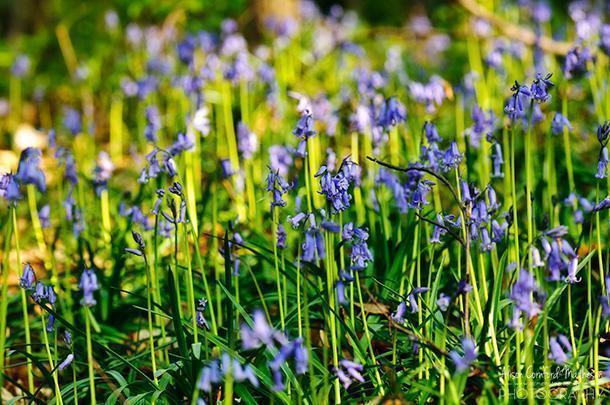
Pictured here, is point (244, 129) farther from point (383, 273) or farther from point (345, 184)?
point (345, 184)

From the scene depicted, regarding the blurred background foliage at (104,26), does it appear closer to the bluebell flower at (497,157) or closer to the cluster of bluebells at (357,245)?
the bluebell flower at (497,157)

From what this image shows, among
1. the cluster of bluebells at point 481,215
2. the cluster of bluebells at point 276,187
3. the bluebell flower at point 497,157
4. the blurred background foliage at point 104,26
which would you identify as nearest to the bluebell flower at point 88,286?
the cluster of bluebells at point 276,187

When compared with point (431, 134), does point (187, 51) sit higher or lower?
higher

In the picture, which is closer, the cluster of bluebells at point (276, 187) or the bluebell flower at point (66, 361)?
the bluebell flower at point (66, 361)

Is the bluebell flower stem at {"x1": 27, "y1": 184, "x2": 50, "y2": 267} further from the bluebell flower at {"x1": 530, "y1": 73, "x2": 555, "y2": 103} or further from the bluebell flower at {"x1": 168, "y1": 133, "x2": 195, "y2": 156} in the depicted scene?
the bluebell flower at {"x1": 530, "y1": 73, "x2": 555, "y2": 103}

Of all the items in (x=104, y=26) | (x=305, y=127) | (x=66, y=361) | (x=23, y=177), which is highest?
(x=104, y=26)

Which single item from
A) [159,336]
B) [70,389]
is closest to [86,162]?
[159,336]

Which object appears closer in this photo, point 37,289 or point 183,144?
point 37,289

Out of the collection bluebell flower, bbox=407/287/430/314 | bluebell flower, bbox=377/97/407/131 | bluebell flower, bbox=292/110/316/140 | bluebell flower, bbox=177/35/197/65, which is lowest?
bluebell flower, bbox=407/287/430/314

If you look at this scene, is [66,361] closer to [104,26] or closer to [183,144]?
[183,144]

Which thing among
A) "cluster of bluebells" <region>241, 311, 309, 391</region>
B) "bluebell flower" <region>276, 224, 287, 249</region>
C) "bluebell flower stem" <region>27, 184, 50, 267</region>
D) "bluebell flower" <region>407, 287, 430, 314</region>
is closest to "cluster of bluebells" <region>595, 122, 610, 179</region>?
"bluebell flower" <region>407, 287, 430, 314</region>

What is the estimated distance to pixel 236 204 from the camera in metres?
4.45

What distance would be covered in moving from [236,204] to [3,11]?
68.6 ft

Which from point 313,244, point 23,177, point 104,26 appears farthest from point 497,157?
point 104,26
